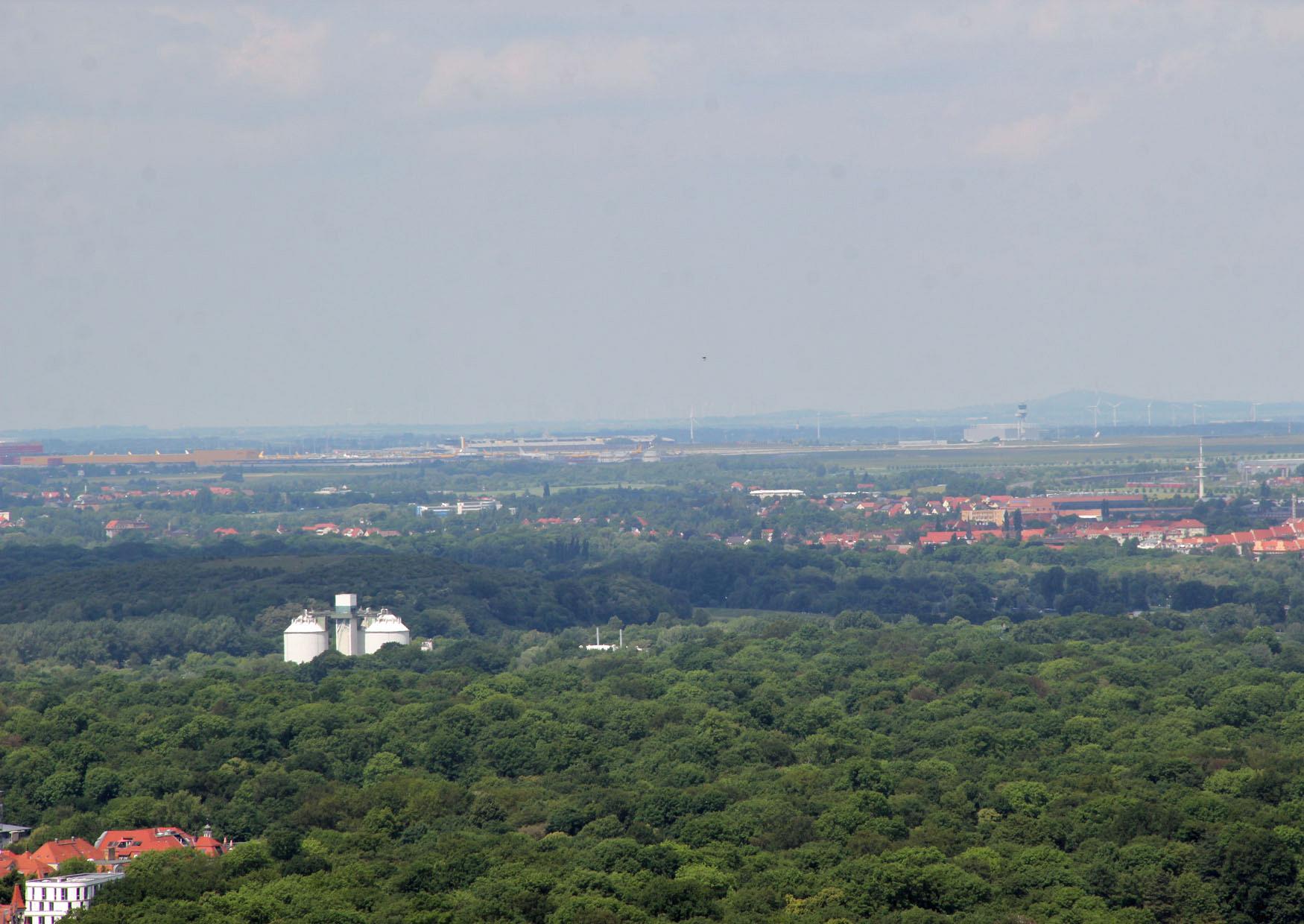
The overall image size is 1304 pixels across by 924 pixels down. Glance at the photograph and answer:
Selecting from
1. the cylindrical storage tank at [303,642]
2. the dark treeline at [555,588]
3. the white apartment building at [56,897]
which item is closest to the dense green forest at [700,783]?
the white apartment building at [56,897]

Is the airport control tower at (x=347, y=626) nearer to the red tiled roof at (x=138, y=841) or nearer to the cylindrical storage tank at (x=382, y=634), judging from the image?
the cylindrical storage tank at (x=382, y=634)

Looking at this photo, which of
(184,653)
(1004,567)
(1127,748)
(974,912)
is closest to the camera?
(974,912)

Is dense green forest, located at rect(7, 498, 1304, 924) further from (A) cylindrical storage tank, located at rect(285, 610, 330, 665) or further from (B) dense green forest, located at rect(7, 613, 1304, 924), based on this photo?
(A) cylindrical storage tank, located at rect(285, 610, 330, 665)

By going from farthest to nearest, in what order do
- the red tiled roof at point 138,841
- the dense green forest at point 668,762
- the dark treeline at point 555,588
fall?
the dark treeline at point 555,588, the red tiled roof at point 138,841, the dense green forest at point 668,762

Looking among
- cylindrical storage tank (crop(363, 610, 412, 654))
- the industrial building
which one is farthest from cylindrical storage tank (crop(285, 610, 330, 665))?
cylindrical storage tank (crop(363, 610, 412, 654))

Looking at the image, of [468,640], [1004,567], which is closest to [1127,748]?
[468,640]

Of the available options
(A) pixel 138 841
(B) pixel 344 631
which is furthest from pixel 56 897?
(B) pixel 344 631

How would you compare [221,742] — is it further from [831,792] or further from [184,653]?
[184,653]
